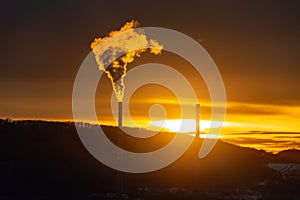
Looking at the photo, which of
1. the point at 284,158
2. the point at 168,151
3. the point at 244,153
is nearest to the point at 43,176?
the point at 168,151

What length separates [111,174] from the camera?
271ft

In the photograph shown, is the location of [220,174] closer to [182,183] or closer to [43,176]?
[182,183]

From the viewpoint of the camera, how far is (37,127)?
99.9m

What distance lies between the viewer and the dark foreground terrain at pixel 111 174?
240 feet

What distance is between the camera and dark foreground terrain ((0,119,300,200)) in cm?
7319

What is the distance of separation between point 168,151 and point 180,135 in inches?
463

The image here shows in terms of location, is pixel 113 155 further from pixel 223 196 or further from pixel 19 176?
pixel 223 196

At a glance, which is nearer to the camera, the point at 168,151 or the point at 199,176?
the point at 199,176

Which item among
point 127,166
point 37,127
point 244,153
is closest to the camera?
point 127,166

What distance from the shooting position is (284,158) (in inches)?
4407

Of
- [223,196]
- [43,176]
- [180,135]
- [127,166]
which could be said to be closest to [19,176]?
[43,176]

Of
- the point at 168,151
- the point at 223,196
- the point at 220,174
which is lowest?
the point at 223,196

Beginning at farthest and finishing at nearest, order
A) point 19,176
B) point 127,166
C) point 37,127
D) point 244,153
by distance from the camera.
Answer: point 244,153, point 37,127, point 127,166, point 19,176

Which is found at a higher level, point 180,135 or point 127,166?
point 180,135
